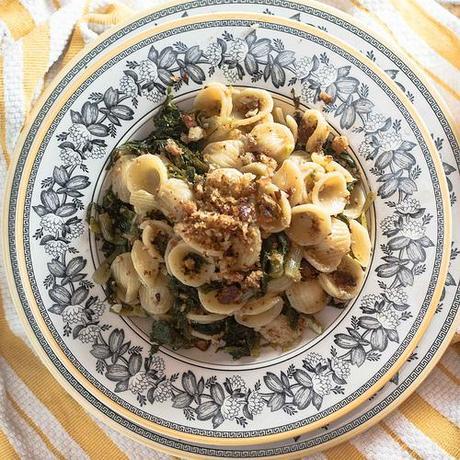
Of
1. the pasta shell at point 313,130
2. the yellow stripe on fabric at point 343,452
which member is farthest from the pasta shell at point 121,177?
the yellow stripe on fabric at point 343,452

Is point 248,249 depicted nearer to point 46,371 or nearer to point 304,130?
point 304,130

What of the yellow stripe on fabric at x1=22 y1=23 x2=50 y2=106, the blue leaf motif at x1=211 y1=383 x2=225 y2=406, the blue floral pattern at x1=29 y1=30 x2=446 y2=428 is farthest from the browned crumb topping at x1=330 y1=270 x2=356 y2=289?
the yellow stripe on fabric at x1=22 y1=23 x2=50 y2=106

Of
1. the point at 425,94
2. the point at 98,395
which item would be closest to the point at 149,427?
the point at 98,395

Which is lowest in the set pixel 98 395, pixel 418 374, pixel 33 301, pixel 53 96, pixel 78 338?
pixel 418 374

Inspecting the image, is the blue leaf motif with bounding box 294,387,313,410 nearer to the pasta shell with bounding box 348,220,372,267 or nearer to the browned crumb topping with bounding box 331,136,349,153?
the pasta shell with bounding box 348,220,372,267

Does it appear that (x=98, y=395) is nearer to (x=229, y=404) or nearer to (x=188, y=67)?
(x=229, y=404)
